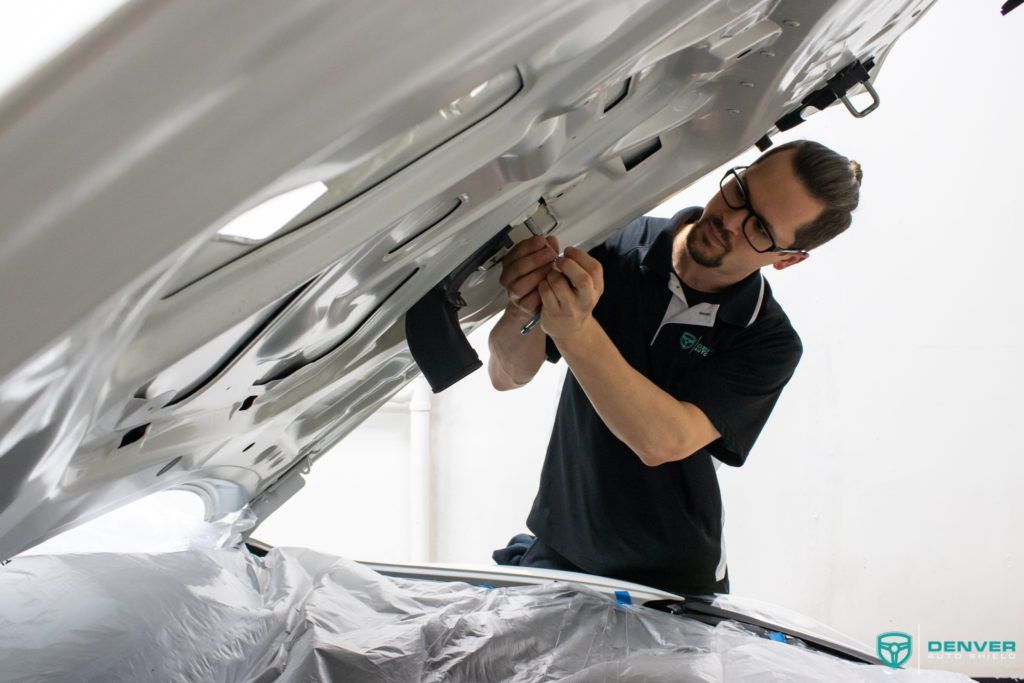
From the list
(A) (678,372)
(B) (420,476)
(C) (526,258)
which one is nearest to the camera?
(C) (526,258)

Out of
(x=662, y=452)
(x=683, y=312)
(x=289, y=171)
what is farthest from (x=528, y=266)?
(x=289, y=171)

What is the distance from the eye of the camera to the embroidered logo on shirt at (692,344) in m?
1.44

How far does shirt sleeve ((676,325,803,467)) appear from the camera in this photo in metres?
1.35

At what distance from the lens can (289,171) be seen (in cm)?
33

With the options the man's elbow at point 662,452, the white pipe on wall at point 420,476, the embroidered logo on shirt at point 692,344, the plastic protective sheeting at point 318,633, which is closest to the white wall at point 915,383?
the white pipe on wall at point 420,476

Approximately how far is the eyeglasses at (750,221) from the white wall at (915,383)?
1.66 m

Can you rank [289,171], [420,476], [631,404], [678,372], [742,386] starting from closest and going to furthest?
1. [289,171]
2. [631,404]
3. [742,386]
4. [678,372]
5. [420,476]

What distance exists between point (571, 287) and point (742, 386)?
0.48 meters

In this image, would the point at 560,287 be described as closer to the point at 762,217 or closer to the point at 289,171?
the point at 762,217

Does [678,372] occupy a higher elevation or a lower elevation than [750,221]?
lower

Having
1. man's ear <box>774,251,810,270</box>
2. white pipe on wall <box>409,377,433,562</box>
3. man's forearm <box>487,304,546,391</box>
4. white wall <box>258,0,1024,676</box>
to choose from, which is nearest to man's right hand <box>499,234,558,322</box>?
man's forearm <box>487,304,546,391</box>

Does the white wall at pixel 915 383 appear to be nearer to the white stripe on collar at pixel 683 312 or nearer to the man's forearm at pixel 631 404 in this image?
the white stripe on collar at pixel 683 312

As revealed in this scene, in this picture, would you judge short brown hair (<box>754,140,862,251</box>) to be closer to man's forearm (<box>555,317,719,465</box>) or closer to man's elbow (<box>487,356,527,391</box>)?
man's forearm (<box>555,317,719,465</box>)

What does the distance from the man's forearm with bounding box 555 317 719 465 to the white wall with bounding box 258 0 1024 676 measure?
5.44ft
